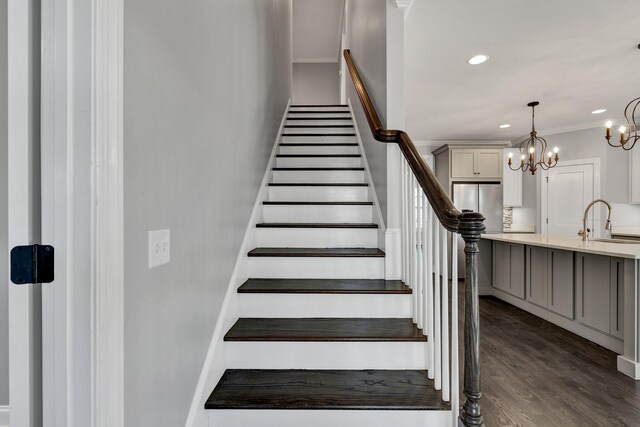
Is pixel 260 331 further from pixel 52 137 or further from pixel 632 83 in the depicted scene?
pixel 632 83

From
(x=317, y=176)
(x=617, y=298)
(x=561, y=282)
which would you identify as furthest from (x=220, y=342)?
(x=561, y=282)

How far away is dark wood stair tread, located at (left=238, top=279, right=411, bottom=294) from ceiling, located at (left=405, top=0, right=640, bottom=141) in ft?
6.82

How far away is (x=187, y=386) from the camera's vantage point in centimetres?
119

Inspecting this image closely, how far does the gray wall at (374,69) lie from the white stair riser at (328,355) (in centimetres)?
88

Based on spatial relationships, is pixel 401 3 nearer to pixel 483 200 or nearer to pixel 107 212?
pixel 107 212

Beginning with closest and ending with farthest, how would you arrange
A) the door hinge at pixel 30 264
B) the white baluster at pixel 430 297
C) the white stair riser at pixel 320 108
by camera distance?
1. the door hinge at pixel 30 264
2. the white baluster at pixel 430 297
3. the white stair riser at pixel 320 108

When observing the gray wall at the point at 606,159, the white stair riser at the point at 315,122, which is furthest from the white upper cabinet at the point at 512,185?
the white stair riser at the point at 315,122

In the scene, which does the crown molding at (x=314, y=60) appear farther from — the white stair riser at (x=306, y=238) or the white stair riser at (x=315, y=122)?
the white stair riser at (x=306, y=238)

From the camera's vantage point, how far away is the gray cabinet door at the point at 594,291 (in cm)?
279

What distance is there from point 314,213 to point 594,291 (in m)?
2.70

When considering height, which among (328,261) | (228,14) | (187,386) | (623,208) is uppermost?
(228,14)

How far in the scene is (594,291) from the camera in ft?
9.57

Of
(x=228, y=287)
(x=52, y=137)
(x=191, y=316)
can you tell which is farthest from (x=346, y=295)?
(x=52, y=137)

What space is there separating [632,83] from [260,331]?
4.95m
